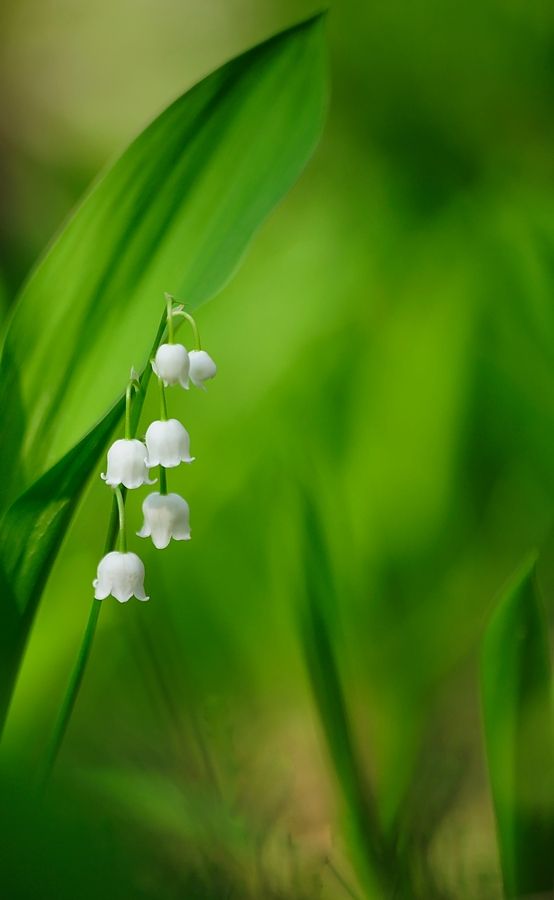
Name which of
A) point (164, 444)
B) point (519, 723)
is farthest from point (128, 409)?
point (519, 723)

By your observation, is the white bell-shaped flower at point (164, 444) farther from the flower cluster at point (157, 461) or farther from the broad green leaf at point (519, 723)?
the broad green leaf at point (519, 723)

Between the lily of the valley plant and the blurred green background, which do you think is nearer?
the lily of the valley plant

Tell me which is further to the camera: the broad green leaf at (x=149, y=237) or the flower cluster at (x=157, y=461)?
the broad green leaf at (x=149, y=237)

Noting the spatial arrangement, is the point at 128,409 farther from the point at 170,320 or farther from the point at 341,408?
the point at 341,408

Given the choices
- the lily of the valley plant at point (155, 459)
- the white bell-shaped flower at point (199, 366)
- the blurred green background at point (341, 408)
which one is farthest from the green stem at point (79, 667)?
the blurred green background at point (341, 408)

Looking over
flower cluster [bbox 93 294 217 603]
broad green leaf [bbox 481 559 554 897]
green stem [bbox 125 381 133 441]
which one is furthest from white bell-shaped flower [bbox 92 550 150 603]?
broad green leaf [bbox 481 559 554 897]

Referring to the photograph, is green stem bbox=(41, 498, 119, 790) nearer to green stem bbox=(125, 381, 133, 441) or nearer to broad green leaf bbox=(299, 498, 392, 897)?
green stem bbox=(125, 381, 133, 441)

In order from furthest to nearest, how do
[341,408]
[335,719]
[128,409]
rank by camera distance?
[341,408], [335,719], [128,409]
